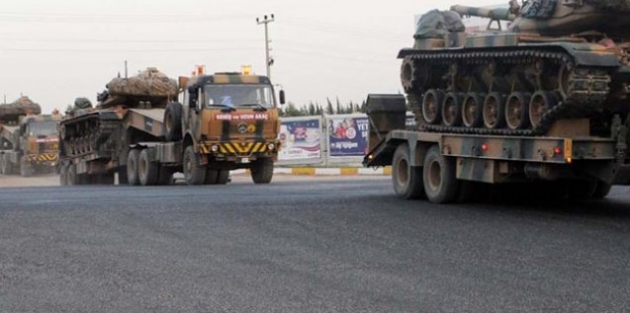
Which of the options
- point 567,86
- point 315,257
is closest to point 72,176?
point 567,86

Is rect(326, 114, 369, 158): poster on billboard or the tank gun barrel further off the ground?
the tank gun barrel

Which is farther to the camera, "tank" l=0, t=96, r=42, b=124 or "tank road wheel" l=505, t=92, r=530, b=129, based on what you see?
"tank" l=0, t=96, r=42, b=124

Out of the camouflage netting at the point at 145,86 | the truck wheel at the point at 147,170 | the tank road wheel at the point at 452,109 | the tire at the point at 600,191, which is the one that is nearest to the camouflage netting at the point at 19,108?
the camouflage netting at the point at 145,86

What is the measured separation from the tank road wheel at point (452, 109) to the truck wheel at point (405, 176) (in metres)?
0.92

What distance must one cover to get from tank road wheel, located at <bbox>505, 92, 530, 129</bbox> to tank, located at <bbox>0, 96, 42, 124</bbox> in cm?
3368

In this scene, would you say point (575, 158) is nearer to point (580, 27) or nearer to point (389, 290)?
point (580, 27)

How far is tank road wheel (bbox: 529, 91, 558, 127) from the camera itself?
46.2 ft

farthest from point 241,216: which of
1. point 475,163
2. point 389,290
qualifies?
point 389,290

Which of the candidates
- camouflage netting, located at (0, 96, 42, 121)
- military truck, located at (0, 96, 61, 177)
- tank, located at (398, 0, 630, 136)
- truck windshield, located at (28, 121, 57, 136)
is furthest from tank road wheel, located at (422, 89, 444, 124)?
camouflage netting, located at (0, 96, 42, 121)

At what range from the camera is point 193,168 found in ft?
86.2

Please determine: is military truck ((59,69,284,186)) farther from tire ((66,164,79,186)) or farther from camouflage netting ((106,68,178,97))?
tire ((66,164,79,186))

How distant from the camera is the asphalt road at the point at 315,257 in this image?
26.8 ft

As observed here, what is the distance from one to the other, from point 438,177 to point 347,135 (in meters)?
19.4

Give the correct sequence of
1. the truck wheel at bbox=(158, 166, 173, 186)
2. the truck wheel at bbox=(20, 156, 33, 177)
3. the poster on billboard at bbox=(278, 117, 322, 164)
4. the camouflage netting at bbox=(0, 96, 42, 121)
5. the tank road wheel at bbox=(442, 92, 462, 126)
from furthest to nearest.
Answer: the camouflage netting at bbox=(0, 96, 42, 121)
the truck wheel at bbox=(20, 156, 33, 177)
the poster on billboard at bbox=(278, 117, 322, 164)
the truck wheel at bbox=(158, 166, 173, 186)
the tank road wheel at bbox=(442, 92, 462, 126)
